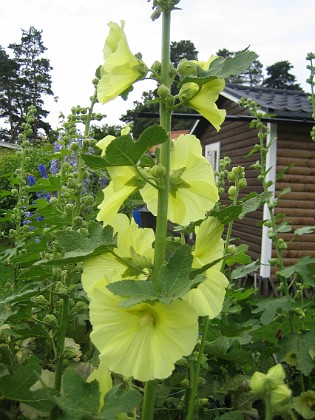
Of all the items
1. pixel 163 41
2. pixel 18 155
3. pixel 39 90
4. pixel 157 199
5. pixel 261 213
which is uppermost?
pixel 39 90

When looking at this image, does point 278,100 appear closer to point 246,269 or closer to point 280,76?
point 246,269

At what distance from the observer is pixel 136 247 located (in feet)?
2.99

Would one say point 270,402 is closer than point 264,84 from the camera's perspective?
Yes

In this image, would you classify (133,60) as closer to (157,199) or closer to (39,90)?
(157,199)

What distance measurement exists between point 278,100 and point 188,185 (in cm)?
718

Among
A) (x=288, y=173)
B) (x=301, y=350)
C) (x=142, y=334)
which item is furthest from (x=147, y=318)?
(x=288, y=173)

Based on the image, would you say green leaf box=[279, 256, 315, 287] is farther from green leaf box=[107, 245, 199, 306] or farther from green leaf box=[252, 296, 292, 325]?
green leaf box=[107, 245, 199, 306]

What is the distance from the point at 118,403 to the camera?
73 centimetres

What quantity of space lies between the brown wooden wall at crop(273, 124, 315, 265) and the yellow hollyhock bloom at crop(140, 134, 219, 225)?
658 centimetres

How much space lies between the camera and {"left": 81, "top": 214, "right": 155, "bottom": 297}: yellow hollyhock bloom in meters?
0.85

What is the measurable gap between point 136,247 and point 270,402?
38 centimetres

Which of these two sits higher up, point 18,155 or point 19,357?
point 18,155

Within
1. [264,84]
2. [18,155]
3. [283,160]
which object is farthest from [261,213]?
[264,84]

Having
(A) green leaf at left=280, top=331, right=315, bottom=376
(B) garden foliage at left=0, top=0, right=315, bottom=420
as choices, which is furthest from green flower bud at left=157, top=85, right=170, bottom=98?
(A) green leaf at left=280, top=331, right=315, bottom=376
